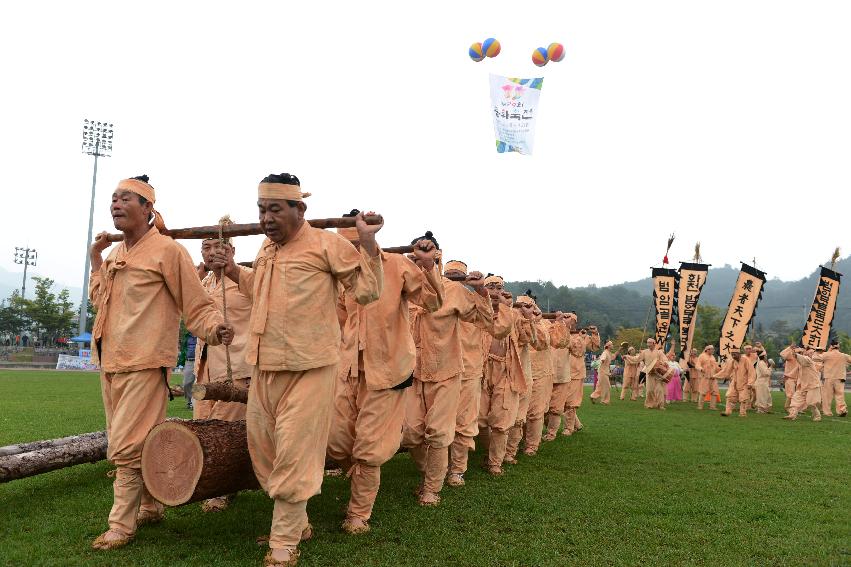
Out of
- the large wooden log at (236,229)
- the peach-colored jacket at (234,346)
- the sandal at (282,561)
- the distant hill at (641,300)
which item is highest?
the distant hill at (641,300)

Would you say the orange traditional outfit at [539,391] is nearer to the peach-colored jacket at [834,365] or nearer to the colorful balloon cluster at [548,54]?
the colorful balloon cluster at [548,54]

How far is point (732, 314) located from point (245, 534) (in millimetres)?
19101

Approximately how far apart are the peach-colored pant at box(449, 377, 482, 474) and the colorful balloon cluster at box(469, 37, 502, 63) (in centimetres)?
1131

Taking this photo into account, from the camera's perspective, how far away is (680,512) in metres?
5.75

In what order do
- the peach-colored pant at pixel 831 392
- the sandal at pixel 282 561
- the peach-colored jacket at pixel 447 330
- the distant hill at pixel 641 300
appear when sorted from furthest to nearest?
the distant hill at pixel 641 300 < the peach-colored pant at pixel 831 392 < the peach-colored jacket at pixel 447 330 < the sandal at pixel 282 561

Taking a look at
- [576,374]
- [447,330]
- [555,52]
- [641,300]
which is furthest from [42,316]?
[641,300]

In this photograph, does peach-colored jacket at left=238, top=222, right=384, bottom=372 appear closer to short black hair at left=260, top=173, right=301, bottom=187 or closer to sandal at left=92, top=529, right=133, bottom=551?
short black hair at left=260, top=173, right=301, bottom=187

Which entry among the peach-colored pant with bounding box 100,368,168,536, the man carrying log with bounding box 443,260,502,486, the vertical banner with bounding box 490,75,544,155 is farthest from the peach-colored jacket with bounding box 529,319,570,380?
the vertical banner with bounding box 490,75,544,155

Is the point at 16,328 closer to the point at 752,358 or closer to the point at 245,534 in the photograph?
the point at 752,358

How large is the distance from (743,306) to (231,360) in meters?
18.4

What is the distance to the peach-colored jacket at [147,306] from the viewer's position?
4.38 metres

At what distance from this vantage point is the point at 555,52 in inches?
620

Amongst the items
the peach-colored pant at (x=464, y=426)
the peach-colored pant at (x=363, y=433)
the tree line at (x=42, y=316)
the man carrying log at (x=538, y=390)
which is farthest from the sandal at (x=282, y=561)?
the tree line at (x=42, y=316)

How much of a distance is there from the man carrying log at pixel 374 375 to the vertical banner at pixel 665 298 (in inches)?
673
